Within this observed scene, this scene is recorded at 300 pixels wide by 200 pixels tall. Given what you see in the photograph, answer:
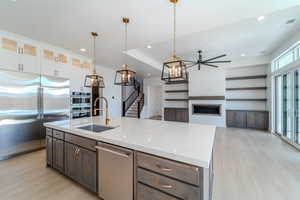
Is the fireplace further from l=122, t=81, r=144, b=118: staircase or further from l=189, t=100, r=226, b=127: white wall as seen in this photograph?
l=122, t=81, r=144, b=118: staircase

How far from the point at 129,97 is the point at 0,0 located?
7.64 metres

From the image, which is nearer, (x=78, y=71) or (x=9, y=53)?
(x=9, y=53)

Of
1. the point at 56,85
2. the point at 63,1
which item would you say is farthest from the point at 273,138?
the point at 56,85

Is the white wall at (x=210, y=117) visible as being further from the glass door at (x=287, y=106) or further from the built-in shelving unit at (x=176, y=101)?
the glass door at (x=287, y=106)

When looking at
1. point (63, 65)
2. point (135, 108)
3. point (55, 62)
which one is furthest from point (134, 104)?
point (55, 62)

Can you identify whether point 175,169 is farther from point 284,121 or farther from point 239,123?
point 239,123

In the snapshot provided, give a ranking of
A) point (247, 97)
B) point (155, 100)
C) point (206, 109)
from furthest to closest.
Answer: point (155, 100)
point (206, 109)
point (247, 97)

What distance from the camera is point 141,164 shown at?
4.33 feet

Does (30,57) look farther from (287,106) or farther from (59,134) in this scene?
(287,106)

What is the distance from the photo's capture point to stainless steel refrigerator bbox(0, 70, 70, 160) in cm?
288

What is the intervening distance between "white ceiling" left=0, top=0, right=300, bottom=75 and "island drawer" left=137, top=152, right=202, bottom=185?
2.27 metres

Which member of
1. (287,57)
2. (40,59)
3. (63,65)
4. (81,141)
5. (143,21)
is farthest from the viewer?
(287,57)

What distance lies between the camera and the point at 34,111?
3.30 m

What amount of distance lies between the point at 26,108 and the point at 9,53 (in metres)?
1.30
